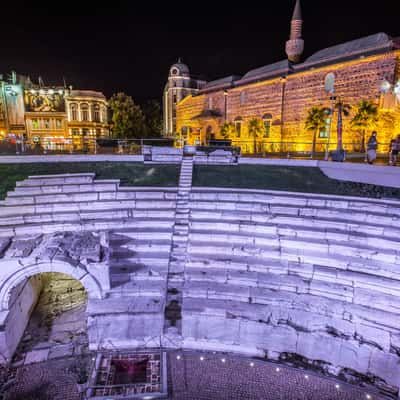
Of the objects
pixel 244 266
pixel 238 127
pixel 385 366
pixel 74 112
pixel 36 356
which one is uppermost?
pixel 74 112

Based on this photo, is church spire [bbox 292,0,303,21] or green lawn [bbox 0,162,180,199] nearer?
green lawn [bbox 0,162,180,199]

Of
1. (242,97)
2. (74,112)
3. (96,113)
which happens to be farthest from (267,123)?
→ (74,112)

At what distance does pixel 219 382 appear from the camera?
559 cm

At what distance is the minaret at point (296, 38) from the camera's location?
39.2 meters

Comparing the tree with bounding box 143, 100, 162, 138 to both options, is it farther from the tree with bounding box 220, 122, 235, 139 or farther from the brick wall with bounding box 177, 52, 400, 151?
the tree with bounding box 220, 122, 235, 139

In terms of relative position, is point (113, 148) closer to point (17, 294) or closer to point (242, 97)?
point (17, 294)

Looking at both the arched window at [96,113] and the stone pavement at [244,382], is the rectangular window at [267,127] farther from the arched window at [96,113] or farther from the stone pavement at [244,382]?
the stone pavement at [244,382]

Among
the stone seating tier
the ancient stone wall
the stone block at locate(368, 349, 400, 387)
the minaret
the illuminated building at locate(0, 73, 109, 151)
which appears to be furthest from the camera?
the illuminated building at locate(0, 73, 109, 151)

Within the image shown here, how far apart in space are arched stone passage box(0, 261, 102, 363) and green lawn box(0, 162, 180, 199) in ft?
16.8

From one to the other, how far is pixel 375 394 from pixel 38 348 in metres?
7.47

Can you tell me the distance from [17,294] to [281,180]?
10.4 m

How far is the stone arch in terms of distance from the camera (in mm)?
6432

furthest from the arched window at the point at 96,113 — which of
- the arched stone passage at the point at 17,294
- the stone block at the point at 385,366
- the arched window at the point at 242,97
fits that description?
the stone block at the point at 385,366

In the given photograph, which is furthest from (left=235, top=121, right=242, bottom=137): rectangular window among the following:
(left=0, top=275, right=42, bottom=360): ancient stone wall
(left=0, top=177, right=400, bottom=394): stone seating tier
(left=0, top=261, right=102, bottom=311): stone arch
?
(left=0, top=261, right=102, bottom=311): stone arch
